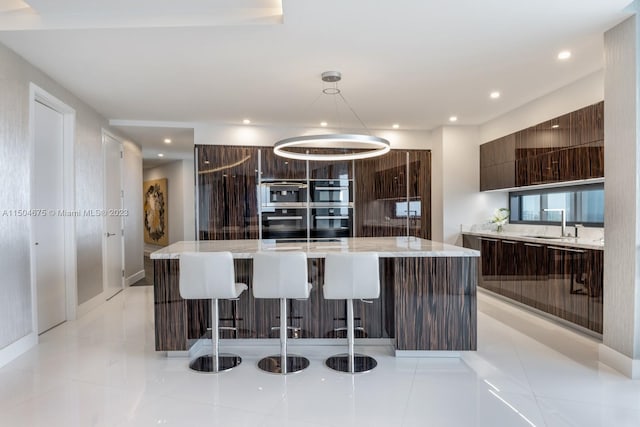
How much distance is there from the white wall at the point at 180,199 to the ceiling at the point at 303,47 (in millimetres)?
4618

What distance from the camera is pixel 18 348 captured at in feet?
10.6

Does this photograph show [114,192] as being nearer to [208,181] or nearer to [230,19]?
[208,181]

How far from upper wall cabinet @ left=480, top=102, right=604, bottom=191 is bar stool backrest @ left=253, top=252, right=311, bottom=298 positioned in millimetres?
2982

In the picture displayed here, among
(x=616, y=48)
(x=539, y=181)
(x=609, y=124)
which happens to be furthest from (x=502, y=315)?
(x=616, y=48)

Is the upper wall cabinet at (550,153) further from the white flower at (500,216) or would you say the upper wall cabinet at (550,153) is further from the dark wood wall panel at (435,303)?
the dark wood wall panel at (435,303)

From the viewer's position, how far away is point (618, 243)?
2.85 metres

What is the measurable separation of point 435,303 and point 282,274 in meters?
1.27

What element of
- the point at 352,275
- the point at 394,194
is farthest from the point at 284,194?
the point at 352,275

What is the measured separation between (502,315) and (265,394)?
10.1ft

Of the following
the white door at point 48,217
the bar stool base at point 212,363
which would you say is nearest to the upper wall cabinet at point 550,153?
the bar stool base at point 212,363

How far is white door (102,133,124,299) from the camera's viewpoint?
17.6 ft

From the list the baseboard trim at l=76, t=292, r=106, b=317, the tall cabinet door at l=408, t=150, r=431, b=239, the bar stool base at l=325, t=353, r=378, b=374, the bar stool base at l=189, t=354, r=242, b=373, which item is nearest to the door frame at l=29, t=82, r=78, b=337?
the baseboard trim at l=76, t=292, r=106, b=317

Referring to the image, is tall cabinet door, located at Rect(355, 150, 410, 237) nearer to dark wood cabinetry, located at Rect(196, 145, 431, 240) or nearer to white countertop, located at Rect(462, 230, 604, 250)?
dark wood cabinetry, located at Rect(196, 145, 431, 240)

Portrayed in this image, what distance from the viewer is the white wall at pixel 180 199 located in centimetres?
936
